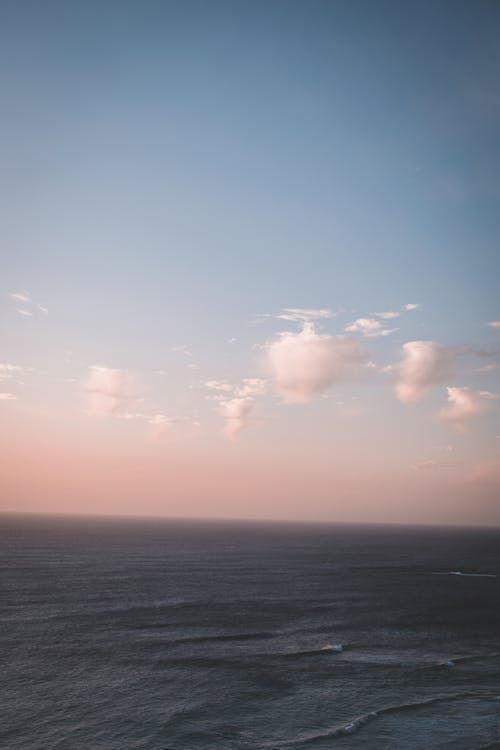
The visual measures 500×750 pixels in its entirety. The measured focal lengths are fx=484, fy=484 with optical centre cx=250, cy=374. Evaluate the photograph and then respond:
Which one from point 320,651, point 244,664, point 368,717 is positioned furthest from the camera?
point 320,651

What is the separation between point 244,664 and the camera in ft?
151

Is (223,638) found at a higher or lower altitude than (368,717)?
lower

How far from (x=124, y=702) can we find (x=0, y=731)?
8.78 m

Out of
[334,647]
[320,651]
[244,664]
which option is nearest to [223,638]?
[244,664]

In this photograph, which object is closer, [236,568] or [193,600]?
[193,600]

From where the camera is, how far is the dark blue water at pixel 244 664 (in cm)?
3228

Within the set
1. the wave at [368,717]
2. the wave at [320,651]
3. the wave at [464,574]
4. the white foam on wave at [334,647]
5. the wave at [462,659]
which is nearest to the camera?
the wave at [368,717]

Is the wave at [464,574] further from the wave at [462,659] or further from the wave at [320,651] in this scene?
the wave at [320,651]

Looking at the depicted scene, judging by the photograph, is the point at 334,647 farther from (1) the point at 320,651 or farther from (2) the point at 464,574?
(2) the point at 464,574

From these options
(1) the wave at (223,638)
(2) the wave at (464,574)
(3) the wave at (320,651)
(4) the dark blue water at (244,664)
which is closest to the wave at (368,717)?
(4) the dark blue water at (244,664)

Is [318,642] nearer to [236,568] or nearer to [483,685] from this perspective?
[483,685]

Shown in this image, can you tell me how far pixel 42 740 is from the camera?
30.7m

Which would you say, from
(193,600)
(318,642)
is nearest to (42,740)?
(318,642)

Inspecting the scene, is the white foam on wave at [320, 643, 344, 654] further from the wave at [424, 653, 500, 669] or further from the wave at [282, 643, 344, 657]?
the wave at [424, 653, 500, 669]
